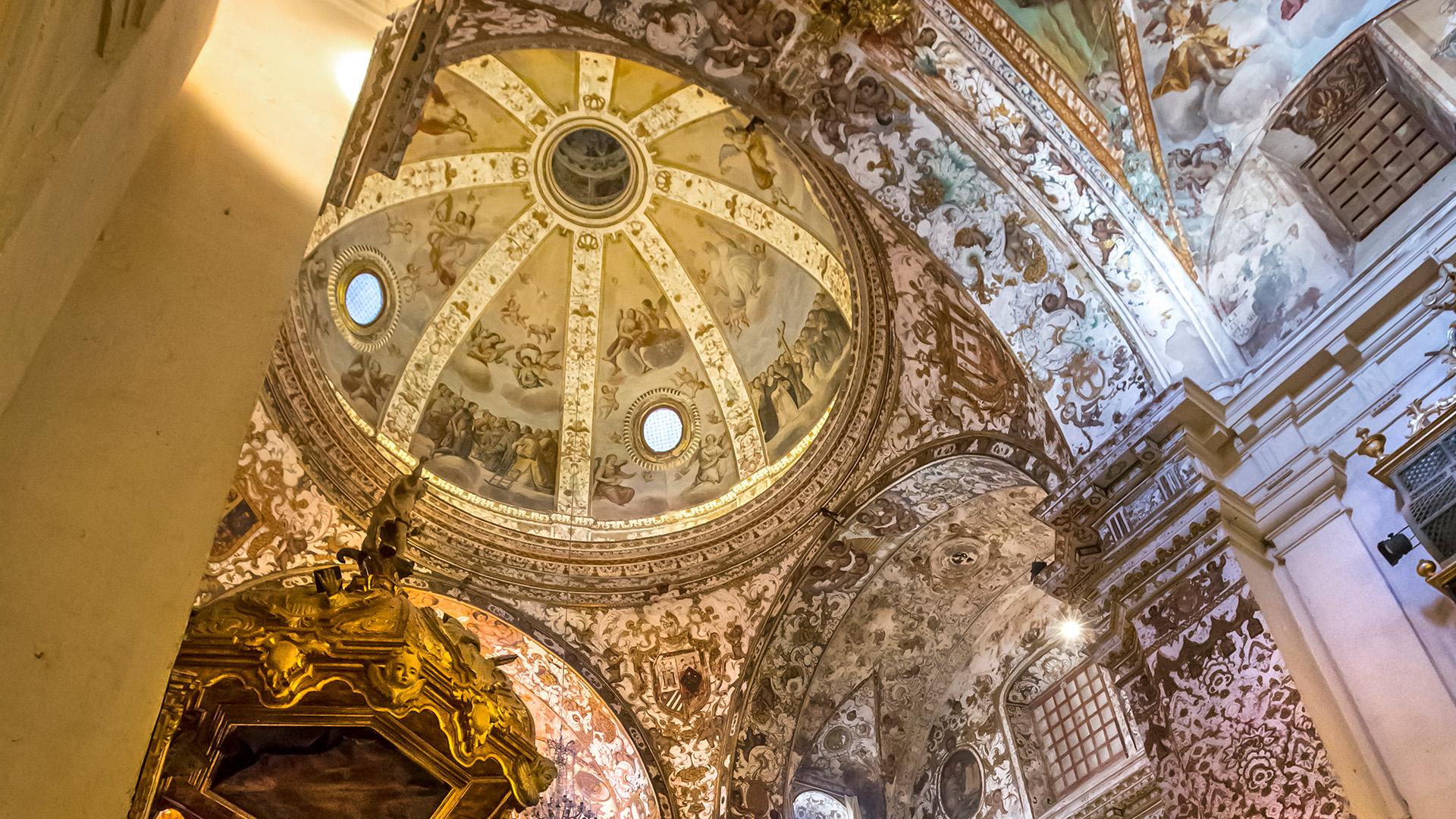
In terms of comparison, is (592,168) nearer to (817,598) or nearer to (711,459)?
(711,459)

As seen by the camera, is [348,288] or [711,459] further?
[711,459]

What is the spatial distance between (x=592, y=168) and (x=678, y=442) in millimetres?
3838

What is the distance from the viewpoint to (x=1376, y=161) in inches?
273

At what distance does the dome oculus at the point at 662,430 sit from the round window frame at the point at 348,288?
139 inches

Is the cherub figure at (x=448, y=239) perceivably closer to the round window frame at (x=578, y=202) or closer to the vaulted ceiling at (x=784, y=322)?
the vaulted ceiling at (x=784, y=322)

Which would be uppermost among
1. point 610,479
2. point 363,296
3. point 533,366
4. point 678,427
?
point 533,366

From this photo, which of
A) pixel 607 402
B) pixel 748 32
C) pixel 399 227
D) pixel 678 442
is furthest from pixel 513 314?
pixel 748 32

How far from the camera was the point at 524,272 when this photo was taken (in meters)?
14.1

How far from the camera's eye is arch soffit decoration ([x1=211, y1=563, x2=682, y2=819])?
37.6 ft

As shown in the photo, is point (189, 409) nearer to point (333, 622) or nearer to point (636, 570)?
point (333, 622)

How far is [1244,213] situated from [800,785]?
26.2 ft

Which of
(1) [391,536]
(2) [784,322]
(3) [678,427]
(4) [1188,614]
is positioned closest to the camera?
(4) [1188,614]

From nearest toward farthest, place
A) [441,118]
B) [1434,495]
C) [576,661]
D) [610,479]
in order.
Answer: [1434,495]
[576,661]
[441,118]
[610,479]

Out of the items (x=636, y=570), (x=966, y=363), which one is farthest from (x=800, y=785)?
(x=966, y=363)
